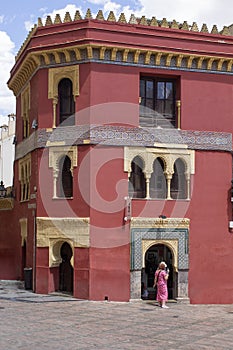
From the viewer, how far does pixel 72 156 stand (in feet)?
55.4

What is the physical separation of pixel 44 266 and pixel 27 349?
6.43 m

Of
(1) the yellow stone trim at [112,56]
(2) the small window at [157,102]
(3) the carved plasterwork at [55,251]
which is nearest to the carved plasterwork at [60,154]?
(1) the yellow stone trim at [112,56]

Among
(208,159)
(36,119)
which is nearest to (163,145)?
(208,159)

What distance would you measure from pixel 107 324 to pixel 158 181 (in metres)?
5.56

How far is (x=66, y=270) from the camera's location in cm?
1722

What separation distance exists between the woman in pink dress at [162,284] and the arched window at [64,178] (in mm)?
3458

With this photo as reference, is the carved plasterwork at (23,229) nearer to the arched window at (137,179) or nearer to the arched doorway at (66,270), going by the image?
the arched doorway at (66,270)

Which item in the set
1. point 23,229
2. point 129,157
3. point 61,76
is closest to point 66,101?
point 61,76

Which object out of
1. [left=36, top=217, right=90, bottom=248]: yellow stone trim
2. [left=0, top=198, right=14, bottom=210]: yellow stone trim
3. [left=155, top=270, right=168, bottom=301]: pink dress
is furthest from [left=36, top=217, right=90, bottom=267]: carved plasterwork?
[left=0, top=198, right=14, bottom=210]: yellow stone trim

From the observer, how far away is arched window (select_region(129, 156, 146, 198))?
56.0ft

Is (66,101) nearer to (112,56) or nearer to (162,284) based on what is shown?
(112,56)

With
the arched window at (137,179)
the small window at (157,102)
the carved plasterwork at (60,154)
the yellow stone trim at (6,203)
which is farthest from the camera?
the yellow stone trim at (6,203)

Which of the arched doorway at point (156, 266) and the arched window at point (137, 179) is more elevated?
the arched window at point (137, 179)

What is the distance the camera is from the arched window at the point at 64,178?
1714cm
